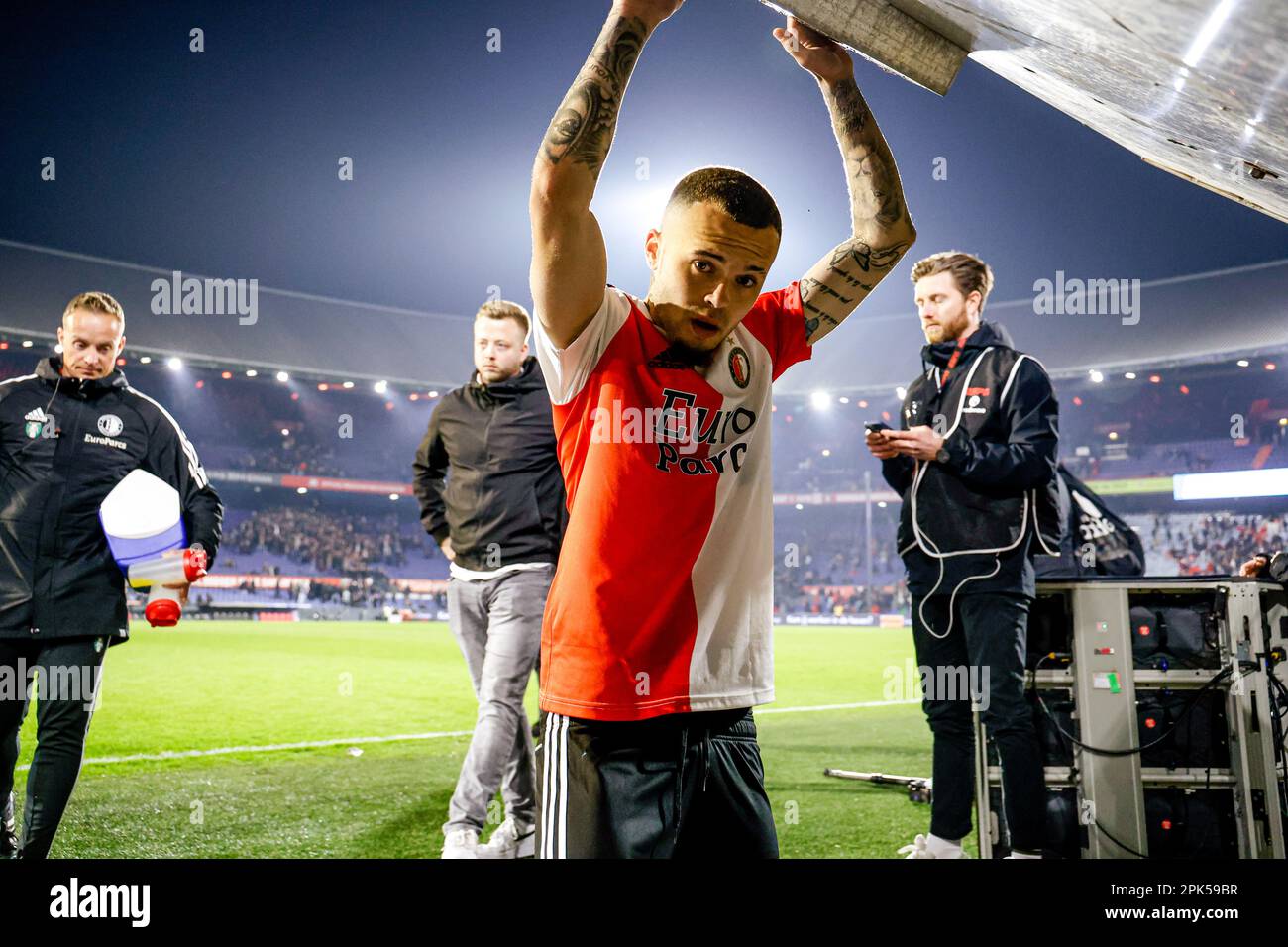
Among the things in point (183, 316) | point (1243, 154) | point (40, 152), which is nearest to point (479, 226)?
point (183, 316)

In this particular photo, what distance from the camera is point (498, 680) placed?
12.3 feet

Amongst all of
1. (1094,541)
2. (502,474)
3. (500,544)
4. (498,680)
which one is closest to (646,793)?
→ (498,680)

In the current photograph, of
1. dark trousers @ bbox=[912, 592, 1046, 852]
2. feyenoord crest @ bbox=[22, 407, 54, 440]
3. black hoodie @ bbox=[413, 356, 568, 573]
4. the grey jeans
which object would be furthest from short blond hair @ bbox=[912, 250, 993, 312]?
feyenoord crest @ bbox=[22, 407, 54, 440]

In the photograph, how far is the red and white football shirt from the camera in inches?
65.3

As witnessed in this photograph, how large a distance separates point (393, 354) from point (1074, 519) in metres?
35.2

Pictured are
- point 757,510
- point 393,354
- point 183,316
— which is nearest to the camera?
point 757,510

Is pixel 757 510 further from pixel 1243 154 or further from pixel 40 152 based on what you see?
pixel 40 152

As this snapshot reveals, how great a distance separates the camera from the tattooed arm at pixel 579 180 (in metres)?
1.53

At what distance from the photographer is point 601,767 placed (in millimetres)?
1637

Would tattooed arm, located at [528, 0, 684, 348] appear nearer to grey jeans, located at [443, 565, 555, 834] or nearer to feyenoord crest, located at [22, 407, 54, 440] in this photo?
grey jeans, located at [443, 565, 555, 834]

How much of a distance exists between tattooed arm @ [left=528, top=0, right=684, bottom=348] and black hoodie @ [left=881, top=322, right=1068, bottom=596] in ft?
7.85

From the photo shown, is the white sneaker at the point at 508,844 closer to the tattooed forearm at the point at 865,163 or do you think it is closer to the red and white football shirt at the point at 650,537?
the red and white football shirt at the point at 650,537

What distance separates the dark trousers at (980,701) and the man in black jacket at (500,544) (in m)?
1.74

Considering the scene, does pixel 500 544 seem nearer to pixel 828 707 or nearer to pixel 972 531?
pixel 972 531
